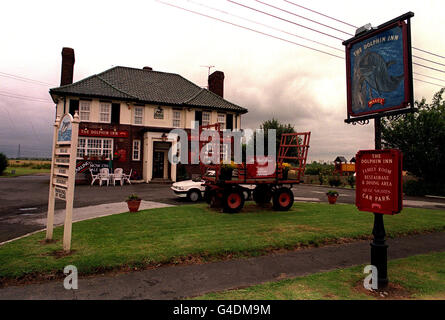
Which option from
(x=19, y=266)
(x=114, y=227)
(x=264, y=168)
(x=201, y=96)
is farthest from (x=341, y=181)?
(x=19, y=266)

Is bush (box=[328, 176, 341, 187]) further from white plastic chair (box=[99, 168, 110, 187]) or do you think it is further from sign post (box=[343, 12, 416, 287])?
sign post (box=[343, 12, 416, 287])

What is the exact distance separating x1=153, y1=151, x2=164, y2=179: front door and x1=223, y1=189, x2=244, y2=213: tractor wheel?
1699 cm

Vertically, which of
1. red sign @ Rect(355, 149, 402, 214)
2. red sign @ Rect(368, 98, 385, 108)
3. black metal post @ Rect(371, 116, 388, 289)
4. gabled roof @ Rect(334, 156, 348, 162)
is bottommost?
black metal post @ Rect(371, 116, 388, 289)

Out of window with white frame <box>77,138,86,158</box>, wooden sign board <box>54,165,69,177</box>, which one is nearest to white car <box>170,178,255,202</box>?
wooden sign board <box>54,165,69,177</box>

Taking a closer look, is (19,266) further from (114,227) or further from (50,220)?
(114,227)

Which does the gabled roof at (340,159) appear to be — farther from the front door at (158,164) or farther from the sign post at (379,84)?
the sign post at (379,84)

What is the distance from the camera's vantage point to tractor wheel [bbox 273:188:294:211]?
11.2 m

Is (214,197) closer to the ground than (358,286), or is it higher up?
higher up

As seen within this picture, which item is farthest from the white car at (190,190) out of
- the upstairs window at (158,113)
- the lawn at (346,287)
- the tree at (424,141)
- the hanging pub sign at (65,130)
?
the tree at (424,141)

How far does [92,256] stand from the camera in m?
5.11

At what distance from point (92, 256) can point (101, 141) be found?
65.6ft

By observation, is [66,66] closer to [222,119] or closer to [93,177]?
[93,177]

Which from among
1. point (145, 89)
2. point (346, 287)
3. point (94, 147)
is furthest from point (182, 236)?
point (145, 89)
